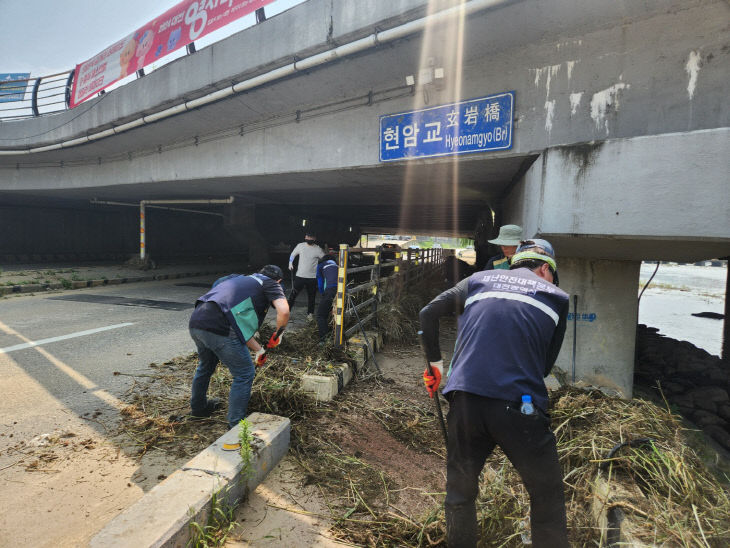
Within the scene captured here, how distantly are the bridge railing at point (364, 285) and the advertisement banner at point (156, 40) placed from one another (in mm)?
4759

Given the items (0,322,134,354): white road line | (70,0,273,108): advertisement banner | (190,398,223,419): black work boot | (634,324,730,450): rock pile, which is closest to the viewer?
(190,398,223,419): black work boot

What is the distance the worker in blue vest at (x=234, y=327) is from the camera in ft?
9.91

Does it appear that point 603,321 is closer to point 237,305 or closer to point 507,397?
point 507,397

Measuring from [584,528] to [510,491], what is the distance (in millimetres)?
423

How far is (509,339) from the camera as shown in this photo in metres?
1.84

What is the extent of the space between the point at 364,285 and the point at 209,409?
119 inches

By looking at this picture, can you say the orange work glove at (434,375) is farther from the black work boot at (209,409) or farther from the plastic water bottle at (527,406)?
the black work boot at (209,409)

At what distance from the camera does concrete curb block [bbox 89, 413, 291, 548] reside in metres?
1.75

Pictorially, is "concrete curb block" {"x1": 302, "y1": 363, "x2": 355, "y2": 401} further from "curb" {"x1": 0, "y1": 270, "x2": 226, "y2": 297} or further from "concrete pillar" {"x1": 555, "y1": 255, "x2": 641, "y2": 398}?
"curb" {"x1": 0, "y1": 270, "x2": 226, "y2": 297}

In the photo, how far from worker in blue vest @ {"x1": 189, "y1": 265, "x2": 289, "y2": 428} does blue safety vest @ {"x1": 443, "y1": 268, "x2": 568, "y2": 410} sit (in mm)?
1753

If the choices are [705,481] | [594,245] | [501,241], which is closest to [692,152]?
[594,245]

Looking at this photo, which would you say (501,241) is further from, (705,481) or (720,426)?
(720,426)

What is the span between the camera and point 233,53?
21.3ft

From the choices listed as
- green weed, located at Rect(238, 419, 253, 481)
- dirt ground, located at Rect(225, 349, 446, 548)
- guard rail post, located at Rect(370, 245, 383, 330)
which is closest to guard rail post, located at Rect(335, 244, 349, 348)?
dirt ground, located at Rect(225, 349, 446, 548)
